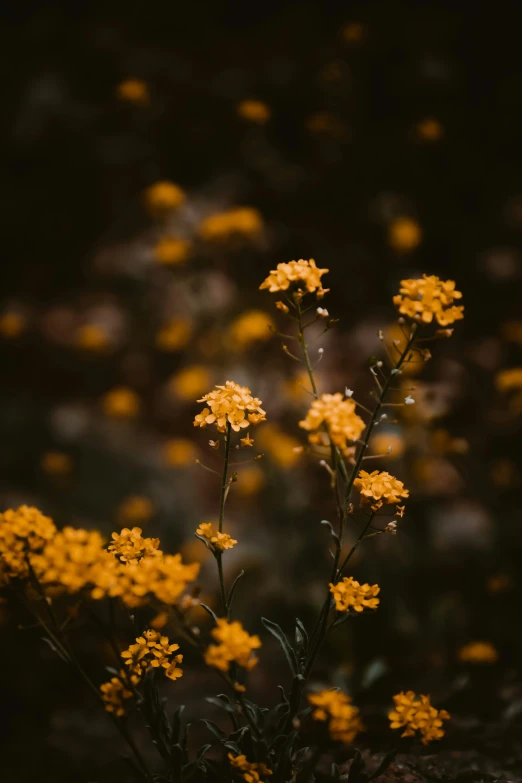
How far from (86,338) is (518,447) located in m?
4.17

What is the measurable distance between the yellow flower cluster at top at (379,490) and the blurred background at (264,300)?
4.27ft

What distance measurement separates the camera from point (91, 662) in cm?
343

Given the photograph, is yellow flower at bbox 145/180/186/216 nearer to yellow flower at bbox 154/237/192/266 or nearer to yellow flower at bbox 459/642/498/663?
yellow flower at bbox 154/237/192/266

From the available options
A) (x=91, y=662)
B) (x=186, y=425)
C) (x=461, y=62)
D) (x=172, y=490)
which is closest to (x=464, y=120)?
(x=461, y=62)

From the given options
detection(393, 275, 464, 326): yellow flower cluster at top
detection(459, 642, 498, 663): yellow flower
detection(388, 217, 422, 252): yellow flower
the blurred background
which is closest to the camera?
detection(393, 275, 464, 326): yellow flower cluster at top

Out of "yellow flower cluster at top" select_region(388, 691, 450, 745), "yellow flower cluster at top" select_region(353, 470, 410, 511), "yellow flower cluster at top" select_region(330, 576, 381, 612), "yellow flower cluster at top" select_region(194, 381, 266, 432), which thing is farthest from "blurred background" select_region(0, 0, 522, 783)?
"yellow flower cluster at top" select_region(194, 381, 266, 432)

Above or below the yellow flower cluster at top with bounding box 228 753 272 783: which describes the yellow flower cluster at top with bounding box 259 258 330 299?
above

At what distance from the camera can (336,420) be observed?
1.20m

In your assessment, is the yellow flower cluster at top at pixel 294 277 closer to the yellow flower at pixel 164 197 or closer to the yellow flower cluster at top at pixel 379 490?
the yellow flower cluster at top at pixel 379 490

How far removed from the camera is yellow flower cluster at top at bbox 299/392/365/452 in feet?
3.90

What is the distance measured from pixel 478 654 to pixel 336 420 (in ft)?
8.03

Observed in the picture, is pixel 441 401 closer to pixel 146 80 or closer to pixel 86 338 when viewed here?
pixel 86 338

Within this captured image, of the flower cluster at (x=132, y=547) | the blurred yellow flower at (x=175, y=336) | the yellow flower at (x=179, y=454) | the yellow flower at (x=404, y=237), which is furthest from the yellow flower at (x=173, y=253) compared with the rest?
the flower cluster at (x=132, y=547)

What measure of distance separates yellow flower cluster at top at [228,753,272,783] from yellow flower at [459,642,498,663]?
2047 millimetres
